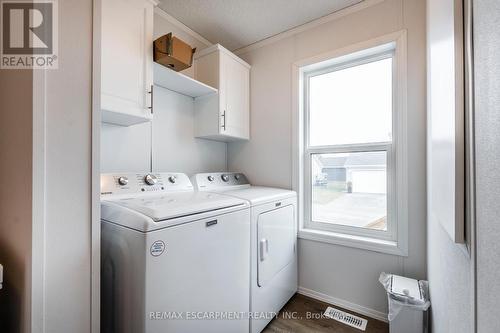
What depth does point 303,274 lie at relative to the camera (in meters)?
2.22

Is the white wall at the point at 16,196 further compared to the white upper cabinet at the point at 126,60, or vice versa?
the white upper cabinet at the point at 126,60

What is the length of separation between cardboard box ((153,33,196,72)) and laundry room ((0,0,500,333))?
0.04 ft

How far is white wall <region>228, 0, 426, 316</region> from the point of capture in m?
1.72

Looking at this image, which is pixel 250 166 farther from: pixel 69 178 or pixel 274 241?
pixel 69 178

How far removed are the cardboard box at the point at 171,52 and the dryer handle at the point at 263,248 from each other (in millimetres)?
1475

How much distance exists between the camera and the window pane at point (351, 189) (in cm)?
198

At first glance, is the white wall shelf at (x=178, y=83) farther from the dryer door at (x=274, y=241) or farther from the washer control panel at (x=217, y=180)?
the dryer door at (x=274, y=241)

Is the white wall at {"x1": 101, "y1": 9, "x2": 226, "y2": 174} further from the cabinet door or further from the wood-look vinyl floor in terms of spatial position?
the wood-look vinyl floor

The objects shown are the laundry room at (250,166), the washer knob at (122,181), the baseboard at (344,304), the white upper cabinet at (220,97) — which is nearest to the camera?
the laundry room at (250,166)

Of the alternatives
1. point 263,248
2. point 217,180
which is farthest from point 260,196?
point 217,180

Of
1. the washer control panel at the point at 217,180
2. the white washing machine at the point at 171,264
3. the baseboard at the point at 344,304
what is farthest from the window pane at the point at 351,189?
the white washing machine at the point at 171,264

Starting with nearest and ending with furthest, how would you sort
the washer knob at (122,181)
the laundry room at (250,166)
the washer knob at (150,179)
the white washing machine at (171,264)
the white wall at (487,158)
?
the white wall at (487,158), the laundry room at (250,166), the white washing machine at (171,264), the washer knob at (122,181), the washer knob at (150,179)

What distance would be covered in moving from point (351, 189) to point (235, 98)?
58.2 inches

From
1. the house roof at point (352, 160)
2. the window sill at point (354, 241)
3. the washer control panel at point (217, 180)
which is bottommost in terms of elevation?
the window sill at point (354, 241)
